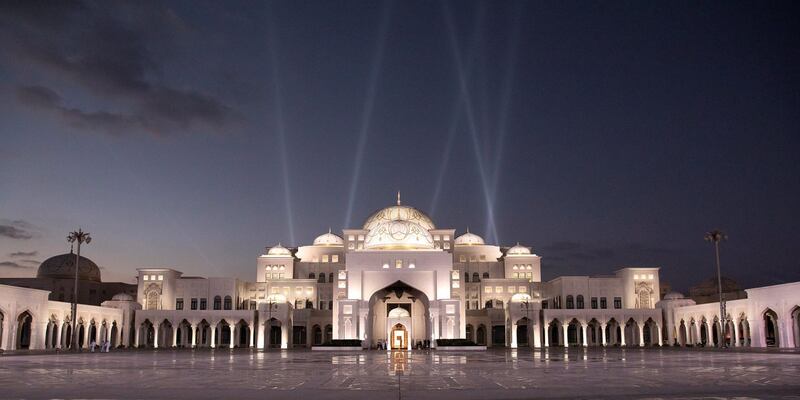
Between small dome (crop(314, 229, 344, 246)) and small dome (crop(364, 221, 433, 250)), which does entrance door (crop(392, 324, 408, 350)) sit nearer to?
small dome (crop(364, 221, 433, 250))

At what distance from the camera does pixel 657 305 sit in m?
67.1

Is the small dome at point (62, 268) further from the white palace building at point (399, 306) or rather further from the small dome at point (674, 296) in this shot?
the small dome at point (674, 296)

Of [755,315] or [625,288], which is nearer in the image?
[755,315]

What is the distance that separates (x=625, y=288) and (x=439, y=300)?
24.6 meters

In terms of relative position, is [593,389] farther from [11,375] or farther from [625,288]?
[625,288]

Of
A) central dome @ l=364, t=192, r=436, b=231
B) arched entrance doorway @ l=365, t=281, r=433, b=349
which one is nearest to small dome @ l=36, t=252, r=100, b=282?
central dome @ l=364, t=192, r=436, b=231

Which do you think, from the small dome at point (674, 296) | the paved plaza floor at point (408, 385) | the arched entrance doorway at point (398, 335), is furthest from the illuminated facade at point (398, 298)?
the paved plaza floor at point (408, 385)

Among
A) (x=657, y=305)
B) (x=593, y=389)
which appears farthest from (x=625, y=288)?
(x=593, y=389)

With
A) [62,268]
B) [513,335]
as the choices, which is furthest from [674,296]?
[62,268]

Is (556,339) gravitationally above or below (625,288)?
below

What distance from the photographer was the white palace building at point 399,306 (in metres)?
54.4

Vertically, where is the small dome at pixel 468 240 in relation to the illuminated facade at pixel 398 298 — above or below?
above

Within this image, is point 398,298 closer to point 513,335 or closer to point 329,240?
point 513,335

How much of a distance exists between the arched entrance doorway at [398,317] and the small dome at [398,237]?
12.5 ft
